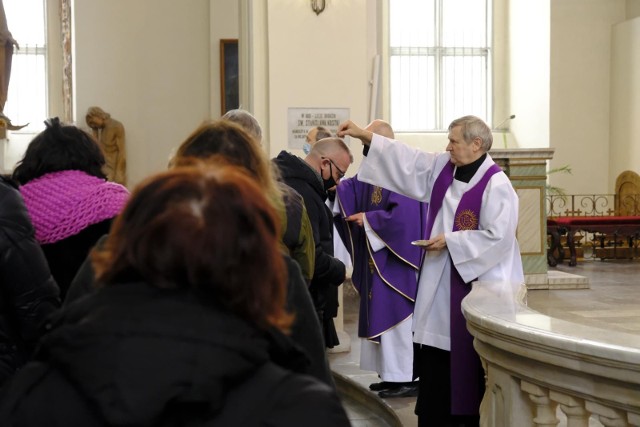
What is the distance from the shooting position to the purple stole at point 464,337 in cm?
452

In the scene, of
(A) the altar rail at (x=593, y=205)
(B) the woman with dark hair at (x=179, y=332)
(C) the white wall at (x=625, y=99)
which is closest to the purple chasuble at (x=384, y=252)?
(B) the woman with dark hair at (x=179, y=332)

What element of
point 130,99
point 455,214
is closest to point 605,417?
point 455,214

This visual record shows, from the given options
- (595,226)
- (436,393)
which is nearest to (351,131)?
(436,393)

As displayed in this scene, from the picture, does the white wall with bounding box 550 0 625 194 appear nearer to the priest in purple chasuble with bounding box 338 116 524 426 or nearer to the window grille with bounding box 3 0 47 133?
the window grille with bounding box 3 0 47 133

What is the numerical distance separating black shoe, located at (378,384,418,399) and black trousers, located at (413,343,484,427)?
137cm

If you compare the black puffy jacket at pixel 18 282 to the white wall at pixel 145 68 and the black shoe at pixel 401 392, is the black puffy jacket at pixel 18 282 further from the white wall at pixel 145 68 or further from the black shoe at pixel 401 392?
the white wall at pixel 145 68

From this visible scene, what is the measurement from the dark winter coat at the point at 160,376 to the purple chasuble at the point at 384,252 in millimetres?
4952

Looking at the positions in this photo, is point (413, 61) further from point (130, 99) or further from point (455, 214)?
point (455, 214)

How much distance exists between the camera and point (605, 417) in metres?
2.40

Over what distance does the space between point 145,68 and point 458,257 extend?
39.4 ft

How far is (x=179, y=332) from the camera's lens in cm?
131

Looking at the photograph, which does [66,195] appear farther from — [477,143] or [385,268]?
[385,268]

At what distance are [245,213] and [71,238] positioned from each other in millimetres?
1970

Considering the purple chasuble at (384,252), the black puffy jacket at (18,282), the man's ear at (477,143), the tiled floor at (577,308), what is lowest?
the tiled floor at (577,308)
